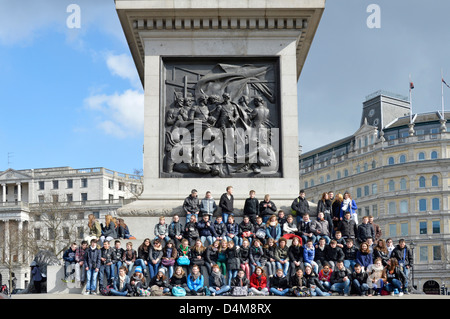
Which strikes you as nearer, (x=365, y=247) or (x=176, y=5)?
(x=365, y=247)

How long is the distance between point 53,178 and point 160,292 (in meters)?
94.1

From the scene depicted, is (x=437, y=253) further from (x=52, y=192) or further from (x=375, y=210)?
(x=52, y=192)

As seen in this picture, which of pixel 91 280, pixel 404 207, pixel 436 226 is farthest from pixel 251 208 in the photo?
pixel 404 207

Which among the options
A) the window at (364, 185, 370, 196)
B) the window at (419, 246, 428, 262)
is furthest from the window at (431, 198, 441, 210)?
the window at (364, 185, 370, 196)

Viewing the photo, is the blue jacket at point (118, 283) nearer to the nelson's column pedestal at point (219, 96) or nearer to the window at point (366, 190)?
the nelson's column pedestal at point (219, 96)

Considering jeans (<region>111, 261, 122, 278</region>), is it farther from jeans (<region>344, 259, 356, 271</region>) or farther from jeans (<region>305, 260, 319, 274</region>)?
jeans (<region>344, 259, 356, 271</region>)

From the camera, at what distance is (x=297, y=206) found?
69.2 ft

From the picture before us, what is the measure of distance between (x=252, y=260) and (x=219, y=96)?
587 centimetres

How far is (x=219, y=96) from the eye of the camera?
22.8m

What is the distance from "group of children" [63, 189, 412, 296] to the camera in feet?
61.4

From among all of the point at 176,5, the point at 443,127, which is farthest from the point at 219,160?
the point at 443,127

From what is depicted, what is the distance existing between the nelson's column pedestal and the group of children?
5.48 feet

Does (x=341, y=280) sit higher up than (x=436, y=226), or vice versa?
(x=436, y=226)
